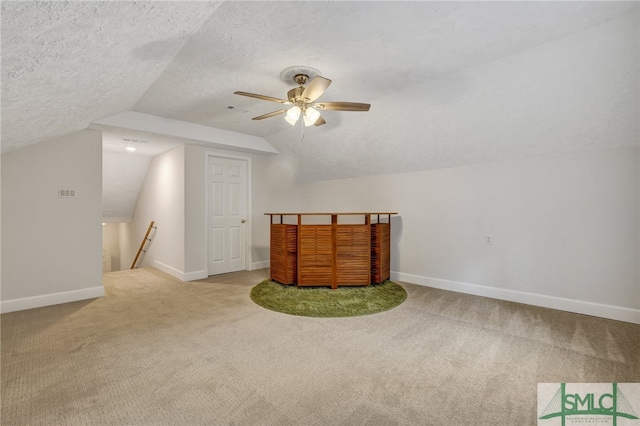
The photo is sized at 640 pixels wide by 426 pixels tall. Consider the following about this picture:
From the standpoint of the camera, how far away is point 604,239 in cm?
312

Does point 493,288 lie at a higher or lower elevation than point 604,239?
lower

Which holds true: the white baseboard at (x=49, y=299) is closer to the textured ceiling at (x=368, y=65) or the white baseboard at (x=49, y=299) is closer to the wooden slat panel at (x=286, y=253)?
the textured ceiling at (x=368, y=65)

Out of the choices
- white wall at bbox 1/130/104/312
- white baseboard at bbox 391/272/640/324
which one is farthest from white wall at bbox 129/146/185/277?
white baseboard at bbox 391/272/640/324

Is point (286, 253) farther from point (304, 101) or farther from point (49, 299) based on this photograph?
point (49, 299)

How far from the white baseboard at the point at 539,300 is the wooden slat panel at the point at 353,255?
3.10ft

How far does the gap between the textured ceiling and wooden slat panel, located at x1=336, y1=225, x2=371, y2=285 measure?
154 centimetres

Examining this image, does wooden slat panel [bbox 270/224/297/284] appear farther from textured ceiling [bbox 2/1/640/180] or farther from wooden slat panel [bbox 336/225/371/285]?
textured ceiling [bbox 2/1/640/180]

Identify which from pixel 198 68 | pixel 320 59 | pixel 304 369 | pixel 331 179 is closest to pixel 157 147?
pixel 198 68

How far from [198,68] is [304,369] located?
2838 millimetres

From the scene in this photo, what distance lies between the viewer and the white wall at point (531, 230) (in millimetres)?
3039

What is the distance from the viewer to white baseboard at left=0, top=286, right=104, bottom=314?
3.34 metres

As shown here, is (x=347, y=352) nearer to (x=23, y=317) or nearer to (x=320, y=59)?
(x=320, y=59)
